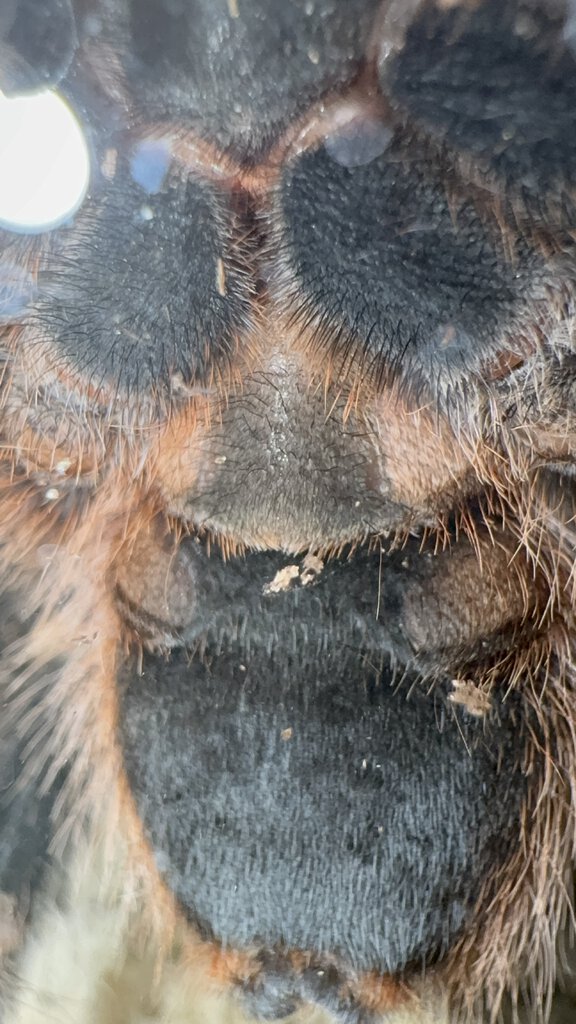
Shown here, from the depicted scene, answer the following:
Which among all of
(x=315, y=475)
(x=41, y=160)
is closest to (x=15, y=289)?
(x=41, y=160)

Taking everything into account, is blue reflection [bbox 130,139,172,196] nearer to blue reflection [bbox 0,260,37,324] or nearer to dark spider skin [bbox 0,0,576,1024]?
dark spider skin [bbox 0,0,576,1024]

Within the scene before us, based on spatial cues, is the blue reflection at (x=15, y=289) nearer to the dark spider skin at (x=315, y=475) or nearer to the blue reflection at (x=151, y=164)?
the dark spider skin at (x=315, y=475)

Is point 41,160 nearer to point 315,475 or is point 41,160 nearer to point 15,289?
point 15,289

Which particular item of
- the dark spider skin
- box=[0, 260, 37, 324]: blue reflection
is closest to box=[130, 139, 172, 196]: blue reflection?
the dark spider skin

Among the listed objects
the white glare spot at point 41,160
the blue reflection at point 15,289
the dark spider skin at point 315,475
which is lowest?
the dark spider skin at point 315,475

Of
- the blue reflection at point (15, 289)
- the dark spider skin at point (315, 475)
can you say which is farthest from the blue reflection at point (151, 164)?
the blue reflection at point (15, 289)
